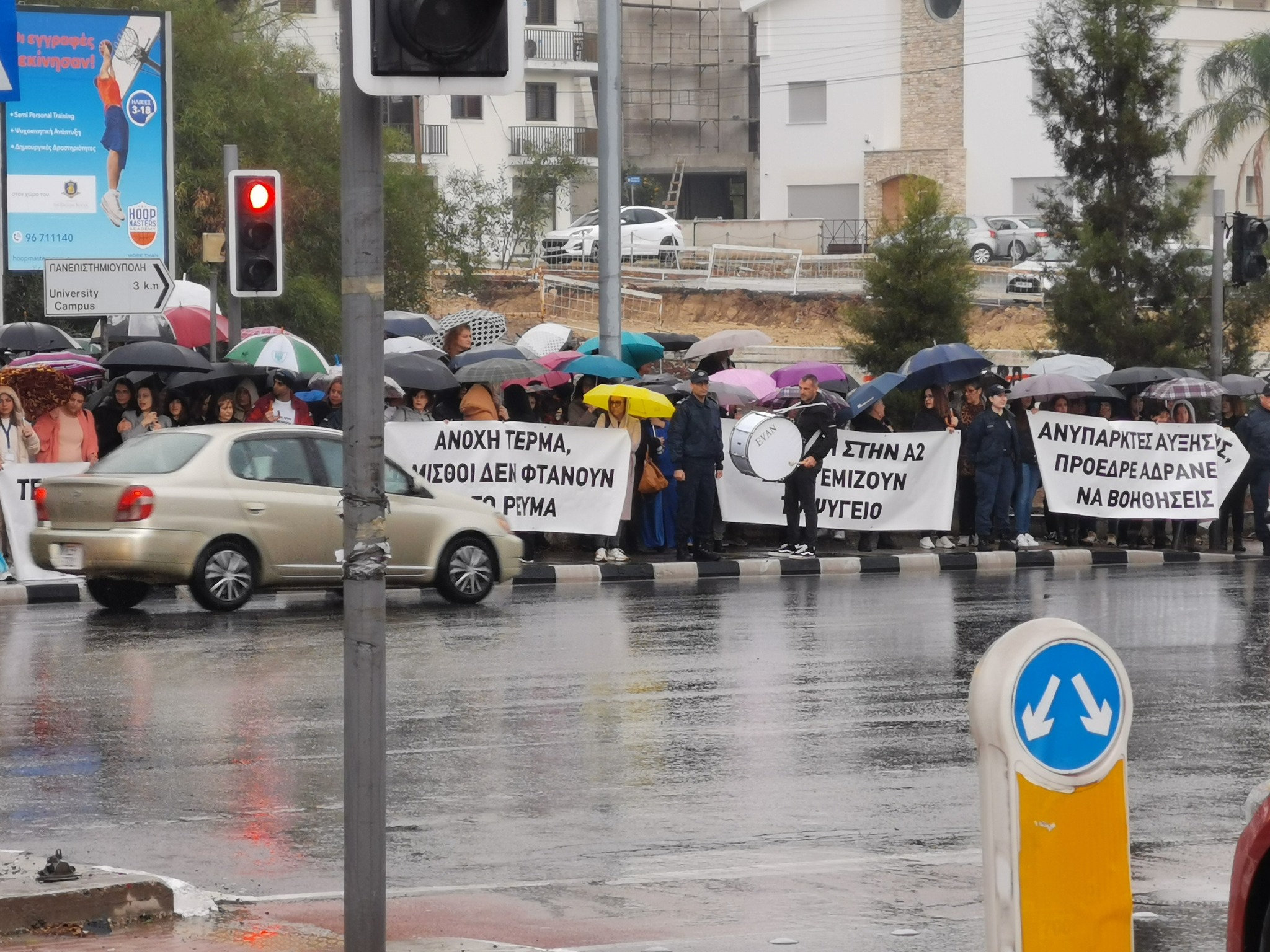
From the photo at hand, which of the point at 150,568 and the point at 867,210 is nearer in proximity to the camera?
the point at 150,568

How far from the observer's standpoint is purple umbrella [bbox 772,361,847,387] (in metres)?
25.1

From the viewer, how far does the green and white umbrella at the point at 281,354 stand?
2306 centimetres

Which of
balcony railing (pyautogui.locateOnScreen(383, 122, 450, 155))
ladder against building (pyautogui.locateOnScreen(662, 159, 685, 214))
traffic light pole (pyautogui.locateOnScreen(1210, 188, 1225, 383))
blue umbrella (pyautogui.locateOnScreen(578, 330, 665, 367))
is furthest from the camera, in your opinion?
ladder against building (pyautogui.locateOnScreen(662, 159, 685, 214))

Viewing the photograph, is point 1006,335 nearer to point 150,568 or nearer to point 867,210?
point 867,210

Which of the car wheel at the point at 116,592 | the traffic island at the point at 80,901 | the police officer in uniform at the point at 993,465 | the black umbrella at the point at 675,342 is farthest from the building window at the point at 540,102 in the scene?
the traffic island at the point at 80,901

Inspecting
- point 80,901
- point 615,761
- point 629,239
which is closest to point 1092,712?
point 80,901

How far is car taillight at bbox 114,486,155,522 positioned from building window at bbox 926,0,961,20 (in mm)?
57807

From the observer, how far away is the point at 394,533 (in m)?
17.2

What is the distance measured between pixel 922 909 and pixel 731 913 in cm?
72

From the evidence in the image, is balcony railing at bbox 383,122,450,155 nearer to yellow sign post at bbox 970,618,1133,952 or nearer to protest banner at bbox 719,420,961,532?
protest banner at bbox 719,420,961,532

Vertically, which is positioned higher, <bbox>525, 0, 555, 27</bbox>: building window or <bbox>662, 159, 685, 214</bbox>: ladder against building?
<bbox>525, 0, 555, 27</bbox>: building window

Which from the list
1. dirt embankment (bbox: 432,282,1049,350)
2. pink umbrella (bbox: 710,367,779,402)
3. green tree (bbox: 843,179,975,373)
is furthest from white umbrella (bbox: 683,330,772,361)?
dirt embankment (bbox: 432,282,1049,350)

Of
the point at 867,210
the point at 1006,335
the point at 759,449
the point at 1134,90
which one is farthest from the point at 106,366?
the point at 867,210

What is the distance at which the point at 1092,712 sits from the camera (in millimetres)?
4531
